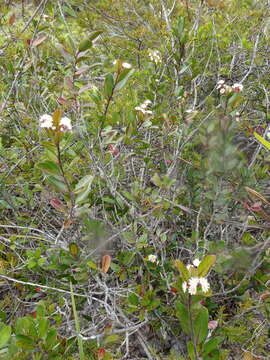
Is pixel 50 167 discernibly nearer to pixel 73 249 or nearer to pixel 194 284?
pixel 73 249

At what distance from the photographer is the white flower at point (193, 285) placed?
0.80 m

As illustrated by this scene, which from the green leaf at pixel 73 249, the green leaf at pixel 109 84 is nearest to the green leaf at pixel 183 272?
the green leaf at pixel 73 249

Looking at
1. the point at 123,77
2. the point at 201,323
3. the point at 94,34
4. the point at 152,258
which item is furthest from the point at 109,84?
the point at 201,323

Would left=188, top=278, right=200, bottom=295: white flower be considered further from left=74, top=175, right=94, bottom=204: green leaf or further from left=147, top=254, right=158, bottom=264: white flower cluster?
left=147, top=254, right=158, bottom=264: white flower cluster

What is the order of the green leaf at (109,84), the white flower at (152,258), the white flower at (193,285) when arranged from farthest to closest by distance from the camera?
the white flower at (152,258), the green leaf at (109,84), the white flower at (193,285)

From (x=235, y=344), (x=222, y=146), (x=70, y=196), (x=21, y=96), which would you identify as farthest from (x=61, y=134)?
(x=21, y=96)

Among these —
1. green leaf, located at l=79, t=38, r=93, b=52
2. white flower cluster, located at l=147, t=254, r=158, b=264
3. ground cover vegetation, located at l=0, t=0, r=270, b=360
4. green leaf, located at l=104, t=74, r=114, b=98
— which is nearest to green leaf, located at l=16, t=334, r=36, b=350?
ground cover vegetation, located at l=0, t=0, r=270, b=360

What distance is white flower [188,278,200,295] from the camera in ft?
2.61

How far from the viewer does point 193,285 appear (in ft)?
2.64

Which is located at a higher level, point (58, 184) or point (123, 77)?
point (123, 77)

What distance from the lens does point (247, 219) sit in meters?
1.33

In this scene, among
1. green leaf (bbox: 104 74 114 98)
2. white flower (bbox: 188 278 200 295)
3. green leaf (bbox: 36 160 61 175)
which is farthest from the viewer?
green leaf (bbox: 104 74 114 98)

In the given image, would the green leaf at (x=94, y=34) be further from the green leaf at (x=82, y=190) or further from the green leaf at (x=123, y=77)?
the green leaf at (x=82, y=190)

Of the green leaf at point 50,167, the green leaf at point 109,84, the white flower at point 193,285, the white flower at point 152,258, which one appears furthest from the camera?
the white flower at point 152,258
